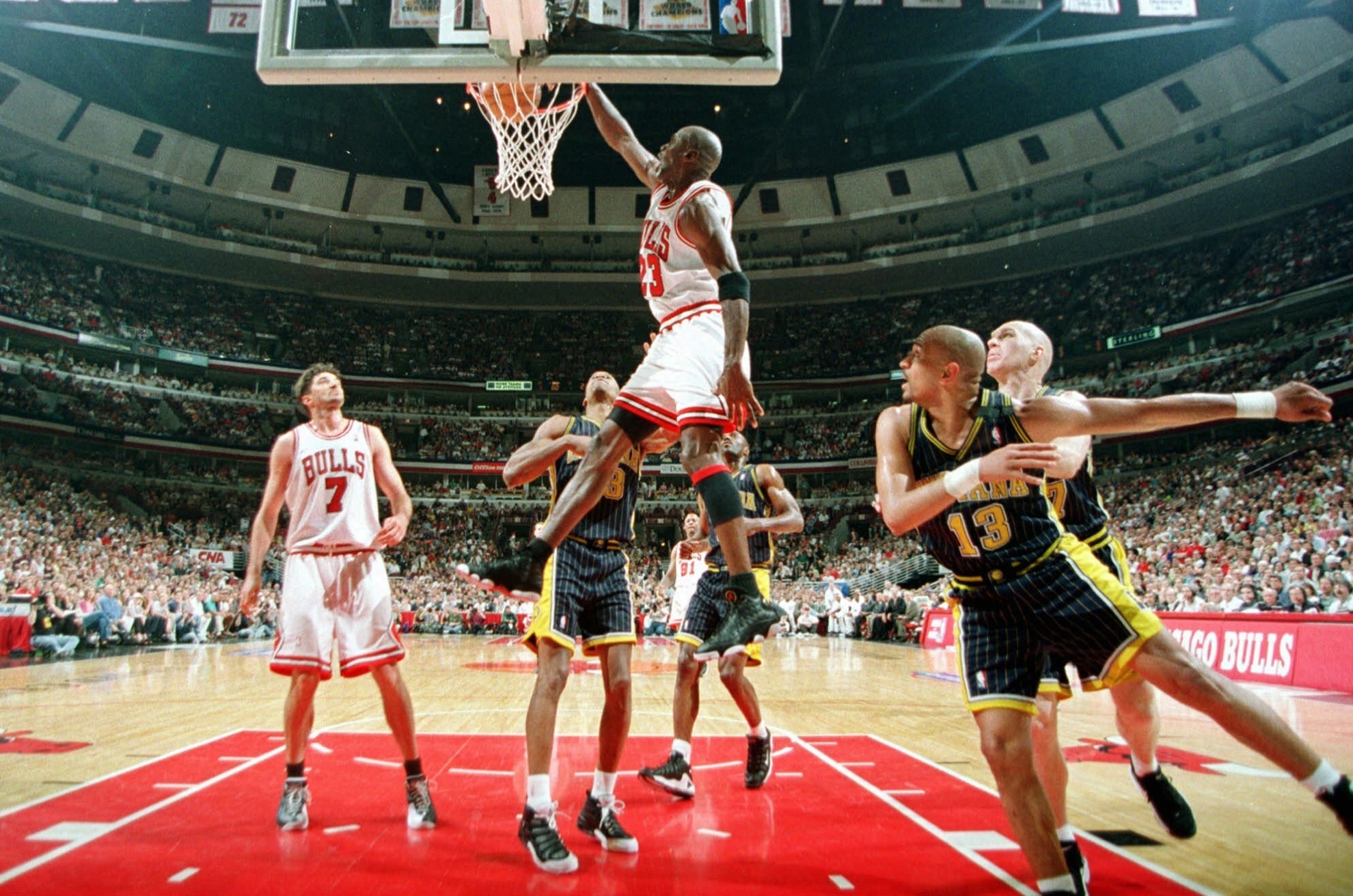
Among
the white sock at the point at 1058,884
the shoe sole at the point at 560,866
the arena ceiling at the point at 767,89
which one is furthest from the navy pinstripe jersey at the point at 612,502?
the arena ceiling at the point at 767,89

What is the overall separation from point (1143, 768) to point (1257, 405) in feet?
6.14

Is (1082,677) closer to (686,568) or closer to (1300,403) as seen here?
(1300,403)

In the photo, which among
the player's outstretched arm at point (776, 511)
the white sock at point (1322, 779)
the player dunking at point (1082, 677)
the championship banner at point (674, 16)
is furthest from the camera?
the player's outstretched arm at point (776, 511)

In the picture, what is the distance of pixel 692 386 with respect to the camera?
3617mm

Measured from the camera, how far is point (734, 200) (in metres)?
34.9

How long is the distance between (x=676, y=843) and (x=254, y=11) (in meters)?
26.6

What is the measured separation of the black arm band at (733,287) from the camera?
3479 mm

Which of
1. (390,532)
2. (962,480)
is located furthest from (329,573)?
(962,480)

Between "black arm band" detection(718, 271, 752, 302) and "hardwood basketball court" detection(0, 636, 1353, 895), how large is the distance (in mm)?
2284

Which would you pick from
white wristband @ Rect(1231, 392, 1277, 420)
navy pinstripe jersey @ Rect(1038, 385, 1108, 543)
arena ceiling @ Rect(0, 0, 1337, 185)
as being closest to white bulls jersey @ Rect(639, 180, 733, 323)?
navy pinstripe jersey @ Rect(1038, 385, 1108, 543)

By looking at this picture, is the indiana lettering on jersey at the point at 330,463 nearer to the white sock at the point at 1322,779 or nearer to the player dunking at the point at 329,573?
the player dunking at the point at 329,573

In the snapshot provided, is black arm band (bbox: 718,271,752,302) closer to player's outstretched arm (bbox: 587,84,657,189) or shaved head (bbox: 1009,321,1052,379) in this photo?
player's outstretched arm (bbox: 587,84,657,189)

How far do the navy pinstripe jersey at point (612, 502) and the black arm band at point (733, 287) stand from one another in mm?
1059

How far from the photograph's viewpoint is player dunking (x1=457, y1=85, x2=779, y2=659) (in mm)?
3334
